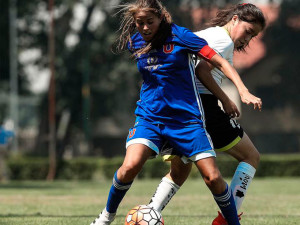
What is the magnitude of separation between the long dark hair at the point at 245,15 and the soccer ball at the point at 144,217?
1.84 m

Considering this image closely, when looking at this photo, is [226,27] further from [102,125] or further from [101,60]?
[102,125]

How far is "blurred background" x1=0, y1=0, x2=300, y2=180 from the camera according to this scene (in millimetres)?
37844

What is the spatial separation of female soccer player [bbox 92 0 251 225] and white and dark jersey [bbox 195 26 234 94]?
1.29 feet

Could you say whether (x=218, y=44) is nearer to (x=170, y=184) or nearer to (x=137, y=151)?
(x=137, y=151)

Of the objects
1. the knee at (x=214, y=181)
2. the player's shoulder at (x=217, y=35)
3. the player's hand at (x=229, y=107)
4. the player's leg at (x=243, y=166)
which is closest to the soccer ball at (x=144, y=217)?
the knee at (x=214, y=181)

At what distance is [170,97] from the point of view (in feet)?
19.1

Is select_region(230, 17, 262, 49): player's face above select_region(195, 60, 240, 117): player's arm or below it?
above

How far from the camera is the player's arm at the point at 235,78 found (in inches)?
221

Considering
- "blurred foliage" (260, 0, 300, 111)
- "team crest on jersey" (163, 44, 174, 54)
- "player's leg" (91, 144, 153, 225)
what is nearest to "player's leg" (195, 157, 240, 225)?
"player's leg" (91, 144, 153, 225)

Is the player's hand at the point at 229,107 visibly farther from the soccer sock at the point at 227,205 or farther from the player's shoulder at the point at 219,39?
the soccer sock at the point at 227,205

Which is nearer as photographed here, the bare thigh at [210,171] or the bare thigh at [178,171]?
the bare thigh at [210,171]

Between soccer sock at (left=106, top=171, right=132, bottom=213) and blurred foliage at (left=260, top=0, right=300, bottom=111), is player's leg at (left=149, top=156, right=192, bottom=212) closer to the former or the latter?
soccer sock at (left=106, top=171, right=132, bottom=213)

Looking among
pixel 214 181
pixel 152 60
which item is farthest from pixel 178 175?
pixel 152 60

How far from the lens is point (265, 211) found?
9.76m
